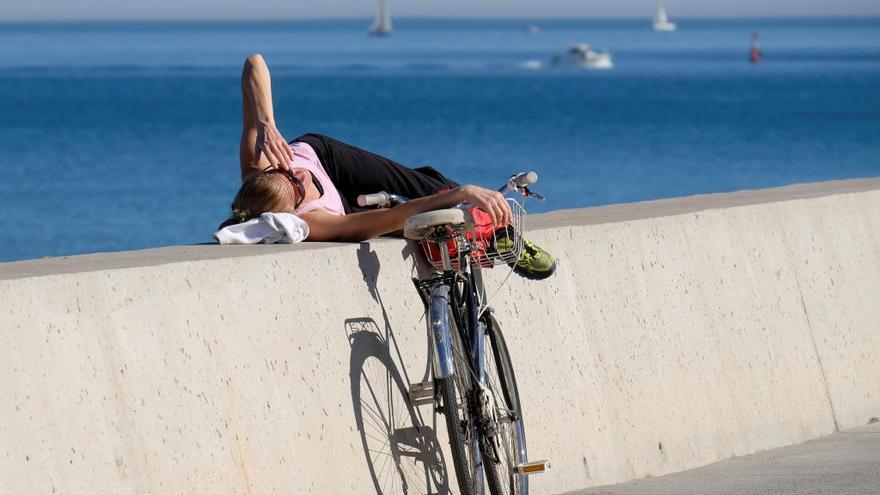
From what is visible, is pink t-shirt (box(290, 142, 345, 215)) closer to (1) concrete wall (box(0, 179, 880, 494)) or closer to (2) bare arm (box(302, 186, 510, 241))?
(2) bare arm (box(302, 186, 510, 241))

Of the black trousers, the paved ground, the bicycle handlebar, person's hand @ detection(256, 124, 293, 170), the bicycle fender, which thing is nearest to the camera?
the bicycle fender

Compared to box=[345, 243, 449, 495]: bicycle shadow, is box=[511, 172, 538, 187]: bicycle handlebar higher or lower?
higher

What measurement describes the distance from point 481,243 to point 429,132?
62043mm

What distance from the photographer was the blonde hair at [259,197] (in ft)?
17.5

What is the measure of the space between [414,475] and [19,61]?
16661 centimetres

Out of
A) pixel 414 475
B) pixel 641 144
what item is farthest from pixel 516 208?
pixel 641 144

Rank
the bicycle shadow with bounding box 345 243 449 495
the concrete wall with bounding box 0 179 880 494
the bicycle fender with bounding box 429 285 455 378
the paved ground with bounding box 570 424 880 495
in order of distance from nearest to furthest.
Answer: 1. the concrete wall with bounding box 0 179 880 494
2. the bicycle fender with bounding box 429 285 455 378
3. the bicycle shadow with bounding box 345 243 449 495
4. the paved ground with bounding box 570 424 880 495

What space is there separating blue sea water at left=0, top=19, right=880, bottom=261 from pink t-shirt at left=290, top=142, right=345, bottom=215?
23.4 m

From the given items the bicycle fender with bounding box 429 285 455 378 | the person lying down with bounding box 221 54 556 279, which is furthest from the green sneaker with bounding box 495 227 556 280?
the bicycle fender with bounding box 429 285 455 378

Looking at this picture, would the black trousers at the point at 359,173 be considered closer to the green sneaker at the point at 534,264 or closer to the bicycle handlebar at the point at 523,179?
the green sneaker at the point at 534,264

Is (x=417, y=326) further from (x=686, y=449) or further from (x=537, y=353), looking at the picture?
(x=686, y=449)

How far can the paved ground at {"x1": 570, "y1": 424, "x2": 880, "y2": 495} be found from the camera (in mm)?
5684

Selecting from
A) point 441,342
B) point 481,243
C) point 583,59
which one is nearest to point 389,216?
point 481,243

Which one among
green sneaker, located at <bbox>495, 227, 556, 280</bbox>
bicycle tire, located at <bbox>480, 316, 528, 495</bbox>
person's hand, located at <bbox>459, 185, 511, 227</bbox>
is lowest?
bicycle tire, located at <bbox>480, 316, 528, 495</bbox>
